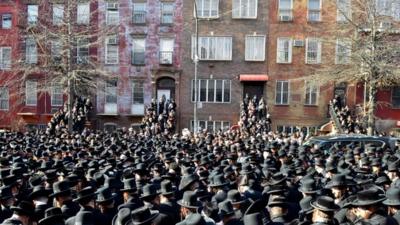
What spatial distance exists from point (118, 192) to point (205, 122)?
25991 mm

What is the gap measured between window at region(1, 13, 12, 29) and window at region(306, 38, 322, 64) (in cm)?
2213

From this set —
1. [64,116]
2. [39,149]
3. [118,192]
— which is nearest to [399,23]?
[64,116]

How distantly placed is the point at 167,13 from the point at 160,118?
28.9 feet

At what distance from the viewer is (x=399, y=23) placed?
28.5m

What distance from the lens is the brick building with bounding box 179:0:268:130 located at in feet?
113

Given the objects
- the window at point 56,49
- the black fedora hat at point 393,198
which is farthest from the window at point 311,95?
the black fedora hat at point 393,198

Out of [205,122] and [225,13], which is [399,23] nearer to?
[225,13]

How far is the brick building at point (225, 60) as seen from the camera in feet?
113

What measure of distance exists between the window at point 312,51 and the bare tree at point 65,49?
44.3ft

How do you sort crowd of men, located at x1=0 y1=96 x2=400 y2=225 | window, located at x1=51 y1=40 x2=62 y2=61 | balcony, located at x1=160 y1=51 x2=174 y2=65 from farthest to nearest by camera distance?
balcony, located at x1=160 y1=51 x2=174 y2=65
window, located at x1=51 y1=40 x2=62 y2=61
crowd of men, located at x1=0 y1=96 x2=400 y2=225

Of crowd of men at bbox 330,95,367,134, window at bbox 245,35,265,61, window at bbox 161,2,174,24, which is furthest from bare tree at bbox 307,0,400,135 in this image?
window at bbox 161,2,174,24

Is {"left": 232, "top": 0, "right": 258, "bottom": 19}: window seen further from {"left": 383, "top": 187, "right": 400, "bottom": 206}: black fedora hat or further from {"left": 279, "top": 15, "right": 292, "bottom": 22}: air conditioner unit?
{"left": 383, "top": 187, "right": 400, "bottom": 206}: black fedora hat

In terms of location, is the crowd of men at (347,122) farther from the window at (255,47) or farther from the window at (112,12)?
the window at (112,12)

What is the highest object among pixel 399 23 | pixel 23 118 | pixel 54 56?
pixel 399 23
